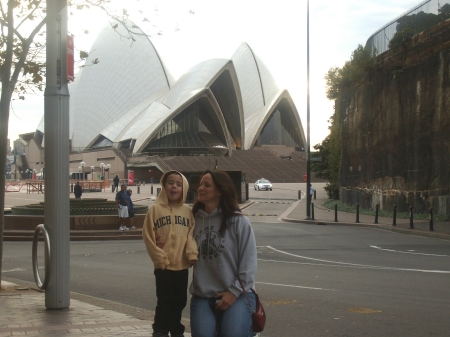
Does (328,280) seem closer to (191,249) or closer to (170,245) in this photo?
(170,245)

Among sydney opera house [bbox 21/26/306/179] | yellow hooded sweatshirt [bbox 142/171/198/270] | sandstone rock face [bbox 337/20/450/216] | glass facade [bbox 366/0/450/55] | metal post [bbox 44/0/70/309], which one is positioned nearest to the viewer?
yellow hooded sweatshirt [bbox 142/171/198/270]

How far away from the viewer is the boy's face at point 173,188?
420 centimetres

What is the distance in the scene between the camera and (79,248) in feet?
48.6

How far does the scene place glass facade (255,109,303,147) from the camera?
99000 mm

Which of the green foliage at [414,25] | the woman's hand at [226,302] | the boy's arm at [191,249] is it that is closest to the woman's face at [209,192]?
the boy's arm at [191,249]

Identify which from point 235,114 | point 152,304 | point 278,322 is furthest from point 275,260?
point 235,114

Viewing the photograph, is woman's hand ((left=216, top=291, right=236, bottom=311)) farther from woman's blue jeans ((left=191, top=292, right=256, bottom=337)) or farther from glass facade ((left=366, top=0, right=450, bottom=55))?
glass facade ((left=366, top=0, right=450, bottom=55))

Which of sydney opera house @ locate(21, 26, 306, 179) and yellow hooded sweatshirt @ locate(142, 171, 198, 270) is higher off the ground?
sydney opera house @ locate(21, 26, 306, 179)

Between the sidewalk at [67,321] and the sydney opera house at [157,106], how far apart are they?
65911mm

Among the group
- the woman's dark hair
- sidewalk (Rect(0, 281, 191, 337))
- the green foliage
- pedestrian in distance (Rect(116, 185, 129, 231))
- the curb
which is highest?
the green foliage

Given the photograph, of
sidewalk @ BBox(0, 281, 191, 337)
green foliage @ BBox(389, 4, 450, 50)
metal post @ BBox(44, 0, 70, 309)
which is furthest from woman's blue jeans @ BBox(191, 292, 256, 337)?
green foliage @ BBox(389, 4, 450, 50)

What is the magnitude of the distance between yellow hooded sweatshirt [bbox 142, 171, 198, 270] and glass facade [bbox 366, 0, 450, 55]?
2094 centimetres

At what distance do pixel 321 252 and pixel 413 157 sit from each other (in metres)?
10.5

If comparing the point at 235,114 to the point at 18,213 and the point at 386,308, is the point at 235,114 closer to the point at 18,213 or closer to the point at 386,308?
the point at 18,213
